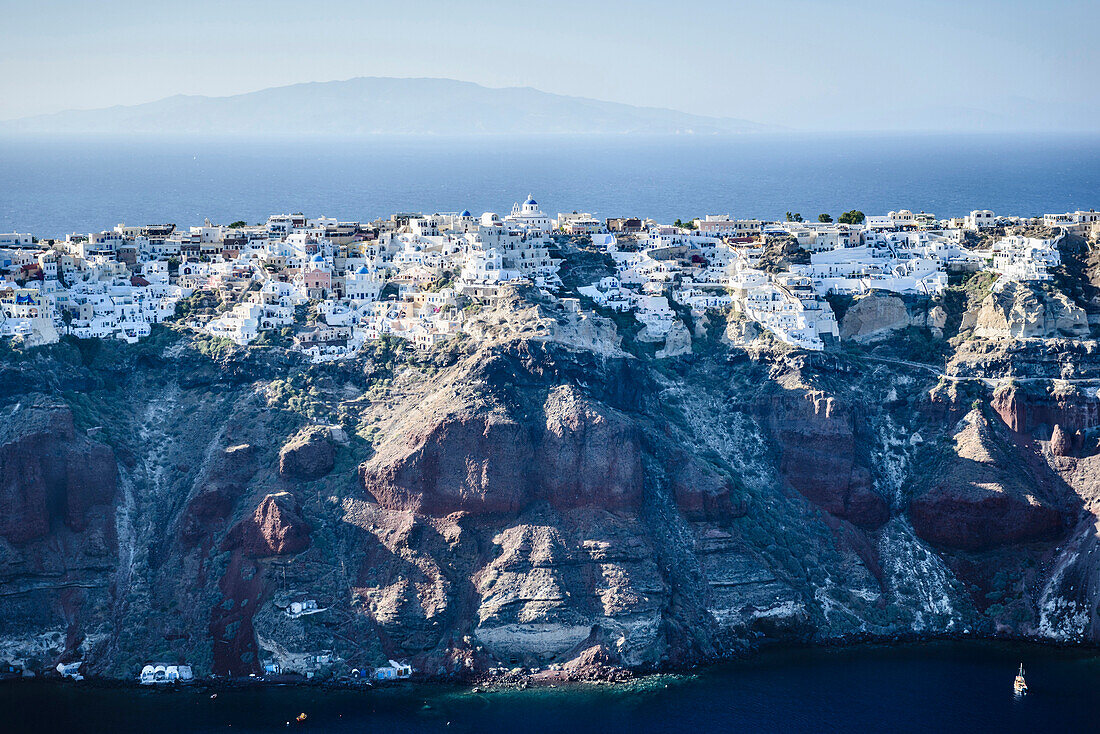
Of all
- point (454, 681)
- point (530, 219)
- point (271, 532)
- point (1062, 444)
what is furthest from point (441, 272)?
point (1062, 444)

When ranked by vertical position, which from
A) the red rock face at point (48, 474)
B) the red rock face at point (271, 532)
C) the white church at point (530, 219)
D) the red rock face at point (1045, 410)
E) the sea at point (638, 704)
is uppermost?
the white church at point (530, 219)

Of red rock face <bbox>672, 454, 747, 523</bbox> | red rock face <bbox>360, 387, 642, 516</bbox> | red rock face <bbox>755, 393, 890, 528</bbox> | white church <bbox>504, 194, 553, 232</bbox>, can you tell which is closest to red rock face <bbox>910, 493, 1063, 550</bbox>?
red rock face <bbox>755, 393, 890, 528</bbox>

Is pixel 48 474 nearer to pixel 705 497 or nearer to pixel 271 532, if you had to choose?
pixel 271 532

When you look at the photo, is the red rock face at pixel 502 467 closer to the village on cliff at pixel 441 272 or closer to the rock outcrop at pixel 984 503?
the village on cliff at pixel 441 272

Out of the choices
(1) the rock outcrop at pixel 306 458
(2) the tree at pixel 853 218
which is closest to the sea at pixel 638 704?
(1) the rock outcrop at pixel 306 458

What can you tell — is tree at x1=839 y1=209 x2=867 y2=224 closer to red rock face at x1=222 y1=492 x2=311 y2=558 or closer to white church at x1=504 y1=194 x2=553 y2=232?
white church at x1=504 y1=194 x2=553 y2=232

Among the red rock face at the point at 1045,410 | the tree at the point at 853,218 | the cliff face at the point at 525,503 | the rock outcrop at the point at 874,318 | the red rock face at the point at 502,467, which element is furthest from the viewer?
the tree at the point at 853,218

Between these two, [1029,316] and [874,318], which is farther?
[874,318]
